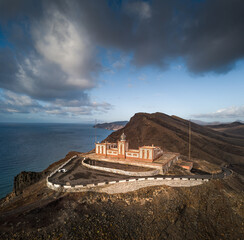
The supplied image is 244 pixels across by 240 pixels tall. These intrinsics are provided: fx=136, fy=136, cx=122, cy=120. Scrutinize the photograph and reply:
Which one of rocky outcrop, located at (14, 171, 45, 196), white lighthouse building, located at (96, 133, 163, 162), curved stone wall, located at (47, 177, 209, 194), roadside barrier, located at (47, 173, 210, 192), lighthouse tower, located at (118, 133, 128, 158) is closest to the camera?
roadside barrier, located at (47, 173, 210, 192)

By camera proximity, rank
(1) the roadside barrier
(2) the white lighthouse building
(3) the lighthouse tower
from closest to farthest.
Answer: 1. (1) the roadside barrier
2. (2) the white lighthouse building
3. (3) the lighthouse tower

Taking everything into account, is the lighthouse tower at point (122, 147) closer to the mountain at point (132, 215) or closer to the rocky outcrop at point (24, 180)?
the mountain at point (132, 215)

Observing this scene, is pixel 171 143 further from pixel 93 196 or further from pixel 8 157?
pixel 8 157

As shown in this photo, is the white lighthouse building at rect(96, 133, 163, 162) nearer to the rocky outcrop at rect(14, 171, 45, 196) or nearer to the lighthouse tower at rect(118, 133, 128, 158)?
the lighthouse tower at rect(118, 133, 128, 158)

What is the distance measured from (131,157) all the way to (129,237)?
17596 millimetres

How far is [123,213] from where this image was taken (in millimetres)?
17844

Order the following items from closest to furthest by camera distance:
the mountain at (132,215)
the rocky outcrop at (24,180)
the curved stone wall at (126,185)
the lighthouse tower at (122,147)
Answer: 1. the mountain at (132,215)
2. the curved stone wall at (126,185)
3. the rocky outcrop at (24,180)
4. the lighthouse tower at (122,147)

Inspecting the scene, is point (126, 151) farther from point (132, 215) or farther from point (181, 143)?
point (181, 143)

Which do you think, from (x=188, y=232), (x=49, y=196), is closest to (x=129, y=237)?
(x=188, y=232)

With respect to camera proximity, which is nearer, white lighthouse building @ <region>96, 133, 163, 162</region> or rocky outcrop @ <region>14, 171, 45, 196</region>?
white lighthouse building @ <region>96, 133, 163, 162</region>

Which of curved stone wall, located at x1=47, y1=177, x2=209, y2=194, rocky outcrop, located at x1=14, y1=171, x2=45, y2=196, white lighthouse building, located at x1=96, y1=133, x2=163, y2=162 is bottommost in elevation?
rocky outcrop, located at x1=14, y1=171, x2=45, y2=196

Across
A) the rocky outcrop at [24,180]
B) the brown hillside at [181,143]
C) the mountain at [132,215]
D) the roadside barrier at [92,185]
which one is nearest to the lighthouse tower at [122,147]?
the roadside barrier at [92,185]

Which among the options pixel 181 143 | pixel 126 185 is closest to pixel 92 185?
pixel 126 185

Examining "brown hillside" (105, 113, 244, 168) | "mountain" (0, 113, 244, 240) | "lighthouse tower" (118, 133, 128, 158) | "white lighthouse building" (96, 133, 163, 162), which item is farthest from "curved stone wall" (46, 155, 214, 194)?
"brown hillside" (105, 113, 244, 168)
